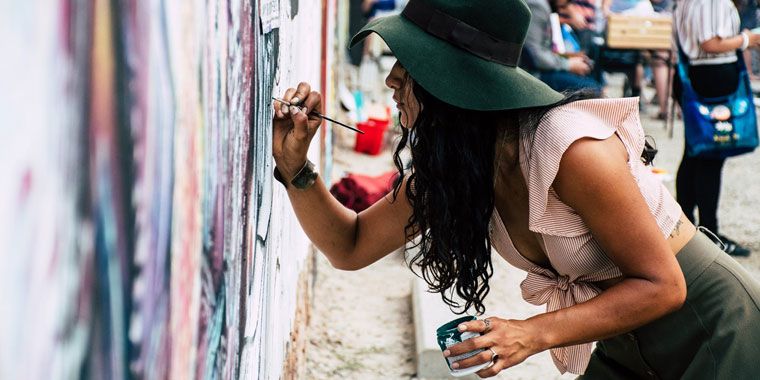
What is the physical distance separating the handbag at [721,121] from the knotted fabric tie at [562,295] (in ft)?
10.9

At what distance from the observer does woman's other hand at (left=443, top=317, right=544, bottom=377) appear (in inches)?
71.3

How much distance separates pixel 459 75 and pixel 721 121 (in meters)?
3.79

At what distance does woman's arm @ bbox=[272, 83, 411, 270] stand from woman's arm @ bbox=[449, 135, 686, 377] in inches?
20.5

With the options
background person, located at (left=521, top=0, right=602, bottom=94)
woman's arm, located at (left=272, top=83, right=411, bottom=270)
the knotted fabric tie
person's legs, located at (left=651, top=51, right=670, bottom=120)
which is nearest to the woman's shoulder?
the knotted fabric tie

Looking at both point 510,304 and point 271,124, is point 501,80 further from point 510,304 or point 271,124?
point 510,304

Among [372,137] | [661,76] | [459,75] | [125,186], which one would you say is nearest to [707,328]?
→ [459,75]

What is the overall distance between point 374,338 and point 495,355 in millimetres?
2705

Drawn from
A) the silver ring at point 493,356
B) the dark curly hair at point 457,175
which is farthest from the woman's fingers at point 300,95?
the silver ring at point 493,356

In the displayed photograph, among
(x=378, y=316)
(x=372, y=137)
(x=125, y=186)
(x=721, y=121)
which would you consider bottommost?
(x=372, y=137)

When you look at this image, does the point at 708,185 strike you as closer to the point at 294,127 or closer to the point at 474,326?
the point at 294,127

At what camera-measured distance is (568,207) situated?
196 centimetres

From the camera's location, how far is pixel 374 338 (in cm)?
449

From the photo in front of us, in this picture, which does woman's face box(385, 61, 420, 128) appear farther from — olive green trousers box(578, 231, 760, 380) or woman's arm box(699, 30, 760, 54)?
woman's arm box(699, 30, 760, 54)

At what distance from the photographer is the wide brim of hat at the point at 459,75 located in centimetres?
184
